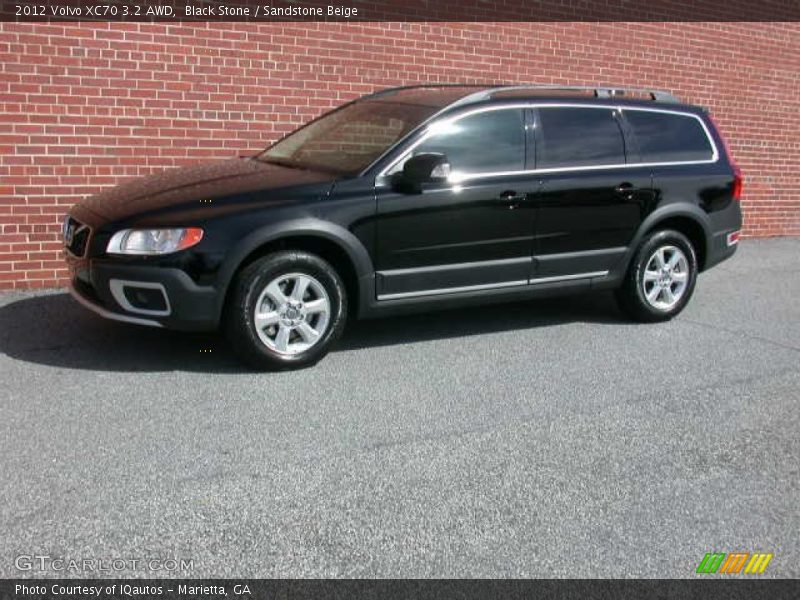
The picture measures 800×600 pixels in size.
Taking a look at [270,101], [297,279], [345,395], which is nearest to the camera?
[345,395]

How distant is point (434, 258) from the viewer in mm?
5855

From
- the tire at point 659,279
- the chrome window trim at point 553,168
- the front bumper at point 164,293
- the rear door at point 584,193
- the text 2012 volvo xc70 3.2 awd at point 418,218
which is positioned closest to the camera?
the front bumper at point 164,293

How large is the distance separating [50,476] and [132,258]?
166 centimetres

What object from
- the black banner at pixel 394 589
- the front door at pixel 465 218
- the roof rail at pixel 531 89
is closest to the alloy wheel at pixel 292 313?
the front door at pixel 465 218

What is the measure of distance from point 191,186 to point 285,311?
40.8 inches

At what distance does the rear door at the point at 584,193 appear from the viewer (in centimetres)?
632

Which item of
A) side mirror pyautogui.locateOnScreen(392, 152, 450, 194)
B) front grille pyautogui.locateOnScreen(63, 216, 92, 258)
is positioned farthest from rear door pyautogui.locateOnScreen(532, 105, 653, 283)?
front grille pyautogui.locateOnScreen(63, 216, 92, 258)

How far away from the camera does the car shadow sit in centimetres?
548

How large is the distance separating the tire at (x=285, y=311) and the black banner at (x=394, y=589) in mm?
2346

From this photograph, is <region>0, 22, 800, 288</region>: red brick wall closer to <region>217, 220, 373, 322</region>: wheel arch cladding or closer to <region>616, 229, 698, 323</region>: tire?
<region>217, 220, 373, 322</region>: wheel arch cladding

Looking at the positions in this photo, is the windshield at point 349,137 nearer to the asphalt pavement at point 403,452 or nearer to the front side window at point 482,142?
the front side window at point 482,142

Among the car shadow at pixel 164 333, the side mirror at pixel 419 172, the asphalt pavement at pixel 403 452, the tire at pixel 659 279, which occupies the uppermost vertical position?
the side mirror at pixel 419 172

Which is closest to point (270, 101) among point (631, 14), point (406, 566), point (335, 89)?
point (335, 89)

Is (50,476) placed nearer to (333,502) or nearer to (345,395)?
(333,502)
